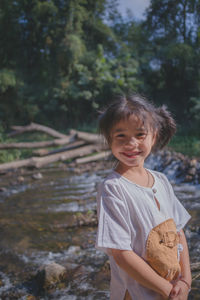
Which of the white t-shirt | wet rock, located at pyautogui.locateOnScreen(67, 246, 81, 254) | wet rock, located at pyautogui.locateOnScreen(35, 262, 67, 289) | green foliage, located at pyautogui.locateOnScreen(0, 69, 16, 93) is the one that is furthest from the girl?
green foliage, located at pyautogui.locateOnScreen(0, 69, 16, 93)

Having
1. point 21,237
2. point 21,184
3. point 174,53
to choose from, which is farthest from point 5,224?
point 174,53

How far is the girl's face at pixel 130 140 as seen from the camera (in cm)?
101

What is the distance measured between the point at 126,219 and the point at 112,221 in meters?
0.06

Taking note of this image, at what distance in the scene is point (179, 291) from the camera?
948mm

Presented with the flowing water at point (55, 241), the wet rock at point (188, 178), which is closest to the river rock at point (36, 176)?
the flowing water at point (55, 241)

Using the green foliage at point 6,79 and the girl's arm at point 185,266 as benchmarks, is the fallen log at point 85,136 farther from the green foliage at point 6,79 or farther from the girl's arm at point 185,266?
the green foliage at point 6,79

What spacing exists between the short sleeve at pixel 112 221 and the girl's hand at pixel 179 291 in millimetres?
245

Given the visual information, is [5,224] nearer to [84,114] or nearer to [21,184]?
[21,184]

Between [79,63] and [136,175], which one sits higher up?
[79,63]

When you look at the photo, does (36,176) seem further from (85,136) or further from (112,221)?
(112,221)

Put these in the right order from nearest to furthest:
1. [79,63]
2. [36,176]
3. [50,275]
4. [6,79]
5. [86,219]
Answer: [50,275], [86,219], [36,176], [6,79], [79,63]

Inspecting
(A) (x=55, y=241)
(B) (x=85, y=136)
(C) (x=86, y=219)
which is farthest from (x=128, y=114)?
(B) (x=85, y=136)

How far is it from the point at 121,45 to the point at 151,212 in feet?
57.9

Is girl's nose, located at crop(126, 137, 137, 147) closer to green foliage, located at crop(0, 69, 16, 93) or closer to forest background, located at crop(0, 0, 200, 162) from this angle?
forest background, located at crop(0, 0, 200, 162)
